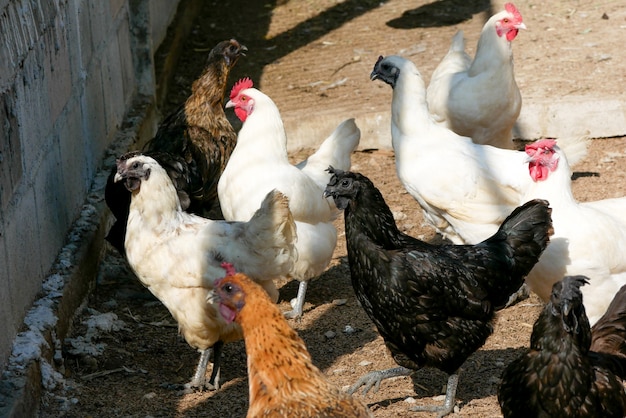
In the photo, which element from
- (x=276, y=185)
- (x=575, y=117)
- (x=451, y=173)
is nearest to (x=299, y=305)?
(x=276, y=185)

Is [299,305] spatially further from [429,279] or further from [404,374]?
[429,279]

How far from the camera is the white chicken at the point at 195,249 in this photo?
5.05 meters

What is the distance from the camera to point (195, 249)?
5137 millimetres

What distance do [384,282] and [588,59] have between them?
17.4 ft

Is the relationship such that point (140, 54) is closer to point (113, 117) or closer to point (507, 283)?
point (113, 117)

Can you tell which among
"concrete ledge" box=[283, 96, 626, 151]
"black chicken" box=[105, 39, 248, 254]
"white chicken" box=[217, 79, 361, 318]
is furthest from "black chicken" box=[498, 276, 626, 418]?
"concrete ledge" box=[283, 96, 626, 151]

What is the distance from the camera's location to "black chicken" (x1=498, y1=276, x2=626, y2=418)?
160 inches

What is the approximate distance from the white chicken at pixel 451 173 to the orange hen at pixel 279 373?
2410mm

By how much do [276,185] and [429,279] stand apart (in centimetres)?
140

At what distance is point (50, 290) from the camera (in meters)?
5.45

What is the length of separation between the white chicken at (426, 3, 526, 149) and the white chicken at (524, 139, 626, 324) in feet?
6.01

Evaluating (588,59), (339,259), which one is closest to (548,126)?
(588,59)

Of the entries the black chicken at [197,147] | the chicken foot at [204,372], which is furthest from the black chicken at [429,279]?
the black chicken at [197,147]

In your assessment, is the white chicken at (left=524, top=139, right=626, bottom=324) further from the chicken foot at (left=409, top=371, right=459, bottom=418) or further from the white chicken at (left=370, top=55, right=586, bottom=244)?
the chicken foot at (left=409, top=371, right=459, bottom=418)
